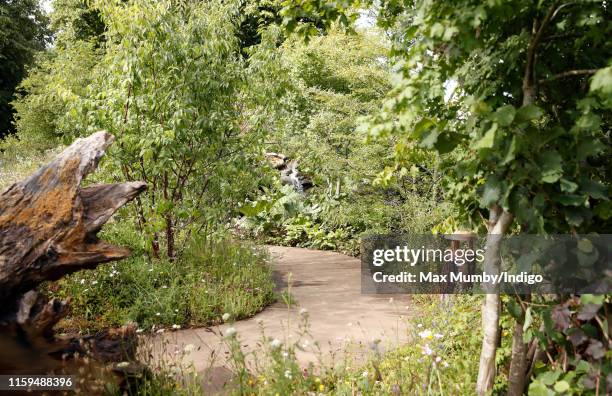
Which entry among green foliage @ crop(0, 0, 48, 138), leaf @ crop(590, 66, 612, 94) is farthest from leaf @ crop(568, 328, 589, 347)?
green foliage @ crop(0, 0, 48, 138)

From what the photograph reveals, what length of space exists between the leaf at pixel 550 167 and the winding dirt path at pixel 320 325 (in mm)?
1420

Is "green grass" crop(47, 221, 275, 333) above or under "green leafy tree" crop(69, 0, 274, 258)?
under

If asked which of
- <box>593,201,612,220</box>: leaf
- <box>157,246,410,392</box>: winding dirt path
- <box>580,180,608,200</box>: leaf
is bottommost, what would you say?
<box>157,246,410,392</box>: winding dirt path

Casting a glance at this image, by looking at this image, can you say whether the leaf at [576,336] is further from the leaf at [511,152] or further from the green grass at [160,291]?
the green grass at [160,291]

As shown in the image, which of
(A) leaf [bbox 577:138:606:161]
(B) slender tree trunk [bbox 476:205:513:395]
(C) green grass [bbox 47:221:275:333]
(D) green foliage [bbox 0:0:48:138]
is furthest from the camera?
(D) green foliage [bbox 0:0:48:138]

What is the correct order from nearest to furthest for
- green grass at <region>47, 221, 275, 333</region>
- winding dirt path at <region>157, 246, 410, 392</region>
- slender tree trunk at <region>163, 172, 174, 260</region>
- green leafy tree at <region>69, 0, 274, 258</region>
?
winding dirt path at <region>157, 246, 410, 392</region> → green grass at <region>47, 221, 275, 333</region> → green leafy tree at <region>69, 0, 274, 258</region> → slender tree trunk at <region>163, 172, 174, 260</region>

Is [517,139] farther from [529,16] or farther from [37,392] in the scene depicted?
[37,392]

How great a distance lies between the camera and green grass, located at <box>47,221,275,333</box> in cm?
481

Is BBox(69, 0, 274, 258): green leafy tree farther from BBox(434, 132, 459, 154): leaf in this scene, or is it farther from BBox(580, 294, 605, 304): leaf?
BBox(580, 294, 605, 304): leaf

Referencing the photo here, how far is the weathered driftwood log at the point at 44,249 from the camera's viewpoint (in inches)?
119

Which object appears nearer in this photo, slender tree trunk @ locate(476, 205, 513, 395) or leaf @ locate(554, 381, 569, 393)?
→ leaf @ locate(554, 381, 569, 393)

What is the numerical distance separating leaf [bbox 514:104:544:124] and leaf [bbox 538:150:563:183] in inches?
7.3

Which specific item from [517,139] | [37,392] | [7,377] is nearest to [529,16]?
[517,139]

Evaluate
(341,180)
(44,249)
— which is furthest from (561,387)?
(341,180)
